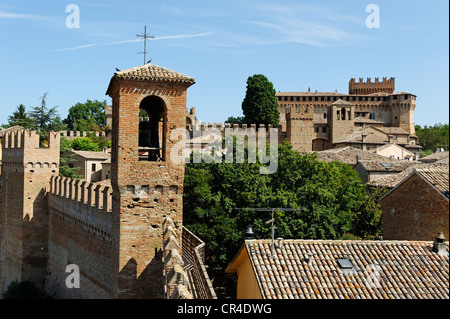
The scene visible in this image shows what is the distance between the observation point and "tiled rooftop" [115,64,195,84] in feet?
45.2

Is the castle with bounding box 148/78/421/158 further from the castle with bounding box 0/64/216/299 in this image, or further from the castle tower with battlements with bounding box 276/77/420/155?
the castle with bounding box 0/64/216/299

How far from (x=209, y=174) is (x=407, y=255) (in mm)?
13080

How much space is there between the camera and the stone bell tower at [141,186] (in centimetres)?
1370

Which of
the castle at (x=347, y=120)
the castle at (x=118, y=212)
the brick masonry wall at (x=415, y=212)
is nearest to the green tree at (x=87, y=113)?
the castle at (x=347, y=120)

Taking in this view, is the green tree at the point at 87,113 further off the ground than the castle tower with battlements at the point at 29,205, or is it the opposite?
the green tree at the point at 87,113

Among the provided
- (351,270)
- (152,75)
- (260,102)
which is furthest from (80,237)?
(260,102)

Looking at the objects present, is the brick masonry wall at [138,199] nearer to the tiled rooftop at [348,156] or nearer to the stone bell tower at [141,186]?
the stone bell tower at [141,186]

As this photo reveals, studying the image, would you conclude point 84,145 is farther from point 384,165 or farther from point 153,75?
point 153,75

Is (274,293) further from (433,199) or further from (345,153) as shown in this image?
(345,153)

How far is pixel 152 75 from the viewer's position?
45.9 ft

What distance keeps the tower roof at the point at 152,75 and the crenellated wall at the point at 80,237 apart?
4214mm

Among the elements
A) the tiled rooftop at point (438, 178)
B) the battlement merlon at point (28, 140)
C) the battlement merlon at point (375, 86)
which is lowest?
the tiled rooftop at point (438, 178)

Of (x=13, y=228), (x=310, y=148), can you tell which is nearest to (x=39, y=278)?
(x=13, y=228)

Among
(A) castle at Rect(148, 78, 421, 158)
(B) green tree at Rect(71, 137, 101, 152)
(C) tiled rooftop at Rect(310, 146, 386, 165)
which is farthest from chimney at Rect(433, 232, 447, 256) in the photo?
(B) green tree at Rect(71, 137, 101, 152)
